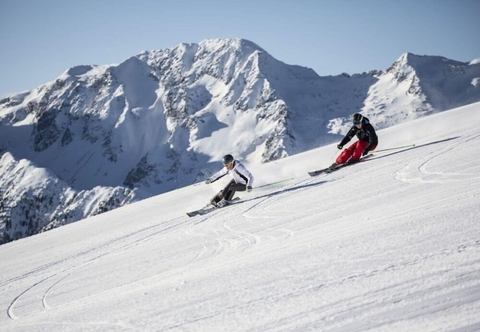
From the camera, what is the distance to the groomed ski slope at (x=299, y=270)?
309 cm

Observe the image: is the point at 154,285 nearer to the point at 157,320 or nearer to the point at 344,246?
the point at 157,320

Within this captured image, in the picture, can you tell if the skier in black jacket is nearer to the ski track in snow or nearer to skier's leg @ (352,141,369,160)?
skier's leg @ (352,141,369,160)

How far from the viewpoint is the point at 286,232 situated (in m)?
6.30

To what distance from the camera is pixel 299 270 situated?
4059 millimetres

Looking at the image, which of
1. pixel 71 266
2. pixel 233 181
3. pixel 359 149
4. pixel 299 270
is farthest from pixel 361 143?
pixel 299 270

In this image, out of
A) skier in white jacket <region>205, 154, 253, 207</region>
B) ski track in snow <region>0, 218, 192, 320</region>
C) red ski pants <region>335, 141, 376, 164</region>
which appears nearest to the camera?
ski track in snow <region>0, 218, 192, 320</region>

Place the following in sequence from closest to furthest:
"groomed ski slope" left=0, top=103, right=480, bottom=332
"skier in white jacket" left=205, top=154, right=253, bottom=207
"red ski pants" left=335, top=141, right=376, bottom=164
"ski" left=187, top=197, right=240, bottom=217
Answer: "groomed ski slope" left=0, top=103, right=480, bottom=332, "ski" left=187, top=197, right=240, bottom=217, "skier in white jacket" left=205, top=154, right=253, bottom=207, "red ski pants" left=335, top=141, right=376, bottom=164

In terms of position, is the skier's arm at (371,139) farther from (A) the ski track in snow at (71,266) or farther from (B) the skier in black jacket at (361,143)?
(A) the ski track in snow at (71,266)

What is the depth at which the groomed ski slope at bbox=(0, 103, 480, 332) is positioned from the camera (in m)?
3.09

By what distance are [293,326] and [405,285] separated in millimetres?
897

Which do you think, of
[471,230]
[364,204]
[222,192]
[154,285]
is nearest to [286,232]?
[364,204]

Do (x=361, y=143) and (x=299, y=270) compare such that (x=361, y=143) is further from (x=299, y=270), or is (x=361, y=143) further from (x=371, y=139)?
(x=299, y=270)

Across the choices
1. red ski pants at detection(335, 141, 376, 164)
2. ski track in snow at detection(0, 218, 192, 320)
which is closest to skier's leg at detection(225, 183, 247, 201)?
ski track in snow at detection(0, 218, 192, 320)

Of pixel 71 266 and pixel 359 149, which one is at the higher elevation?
pixel 359 149
